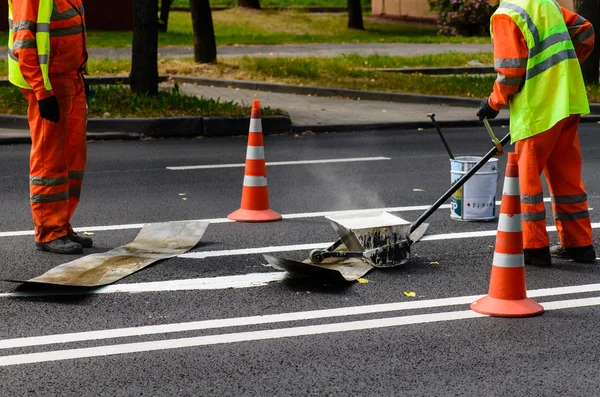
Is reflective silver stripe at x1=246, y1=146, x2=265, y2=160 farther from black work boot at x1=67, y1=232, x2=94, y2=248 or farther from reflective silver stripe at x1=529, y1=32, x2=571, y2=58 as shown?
reflective silver stripe at x1=529, y1=32, x2=571, y2=58

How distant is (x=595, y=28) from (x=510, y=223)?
→ 40.2ft

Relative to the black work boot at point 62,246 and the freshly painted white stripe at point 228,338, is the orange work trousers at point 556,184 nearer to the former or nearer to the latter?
the freshly painted white stripe at point 228,338

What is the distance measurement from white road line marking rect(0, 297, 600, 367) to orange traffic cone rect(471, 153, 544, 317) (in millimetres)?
131

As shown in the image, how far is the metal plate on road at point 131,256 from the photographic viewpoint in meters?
6.03

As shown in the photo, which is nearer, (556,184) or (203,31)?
(556,184)

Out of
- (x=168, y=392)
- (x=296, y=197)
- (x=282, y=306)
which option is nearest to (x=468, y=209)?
(x=296, y=197)

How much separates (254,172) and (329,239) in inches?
43.1

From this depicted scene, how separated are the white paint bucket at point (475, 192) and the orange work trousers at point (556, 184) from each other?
1.11 meters

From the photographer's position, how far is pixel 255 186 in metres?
8.08

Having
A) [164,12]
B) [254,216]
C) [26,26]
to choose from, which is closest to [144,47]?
[254,216]

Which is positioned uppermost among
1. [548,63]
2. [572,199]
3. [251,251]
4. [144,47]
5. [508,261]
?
[548,63]

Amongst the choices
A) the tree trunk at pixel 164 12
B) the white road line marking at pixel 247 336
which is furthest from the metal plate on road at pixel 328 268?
the tree trunk at pixel 164 12

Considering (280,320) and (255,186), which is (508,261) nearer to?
(280,320)

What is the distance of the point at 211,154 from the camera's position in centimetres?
1160
